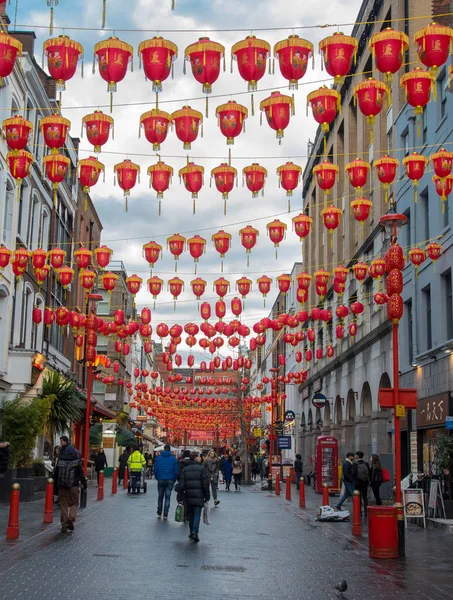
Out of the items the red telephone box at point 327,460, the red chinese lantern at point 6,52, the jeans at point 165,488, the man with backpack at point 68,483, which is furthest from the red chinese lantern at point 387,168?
the red telephone box at point 327,460

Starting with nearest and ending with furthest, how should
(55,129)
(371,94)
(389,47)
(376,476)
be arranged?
(389,47)
(371,94)
(55,129)
(376,476)

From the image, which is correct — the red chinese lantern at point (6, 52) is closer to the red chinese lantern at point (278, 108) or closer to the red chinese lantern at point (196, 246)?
the red chinese lantern at point (278, 108)

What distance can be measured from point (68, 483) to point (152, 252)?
10251 millimetres

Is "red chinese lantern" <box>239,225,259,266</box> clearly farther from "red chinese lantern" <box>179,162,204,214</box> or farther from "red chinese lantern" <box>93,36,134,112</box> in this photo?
"red chinese lantern" <box>93,36,134,112</box>

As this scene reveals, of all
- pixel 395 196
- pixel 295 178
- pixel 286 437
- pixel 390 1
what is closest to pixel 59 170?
pixel 295 178

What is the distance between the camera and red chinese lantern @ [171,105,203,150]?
16312 millimetres

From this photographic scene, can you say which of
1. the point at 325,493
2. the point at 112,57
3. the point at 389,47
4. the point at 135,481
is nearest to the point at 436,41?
the point at 389,47

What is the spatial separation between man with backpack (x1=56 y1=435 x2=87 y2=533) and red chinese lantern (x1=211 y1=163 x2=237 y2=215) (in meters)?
6.61

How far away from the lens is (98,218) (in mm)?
60062

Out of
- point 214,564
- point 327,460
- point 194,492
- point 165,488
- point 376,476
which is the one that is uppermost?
A: point 327,460

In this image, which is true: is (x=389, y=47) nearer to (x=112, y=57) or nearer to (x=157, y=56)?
(x=157, y=56)

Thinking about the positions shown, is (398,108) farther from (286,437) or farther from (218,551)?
(218,551)

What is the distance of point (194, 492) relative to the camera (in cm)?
1625

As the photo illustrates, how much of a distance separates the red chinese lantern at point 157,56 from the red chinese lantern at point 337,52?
267cm
